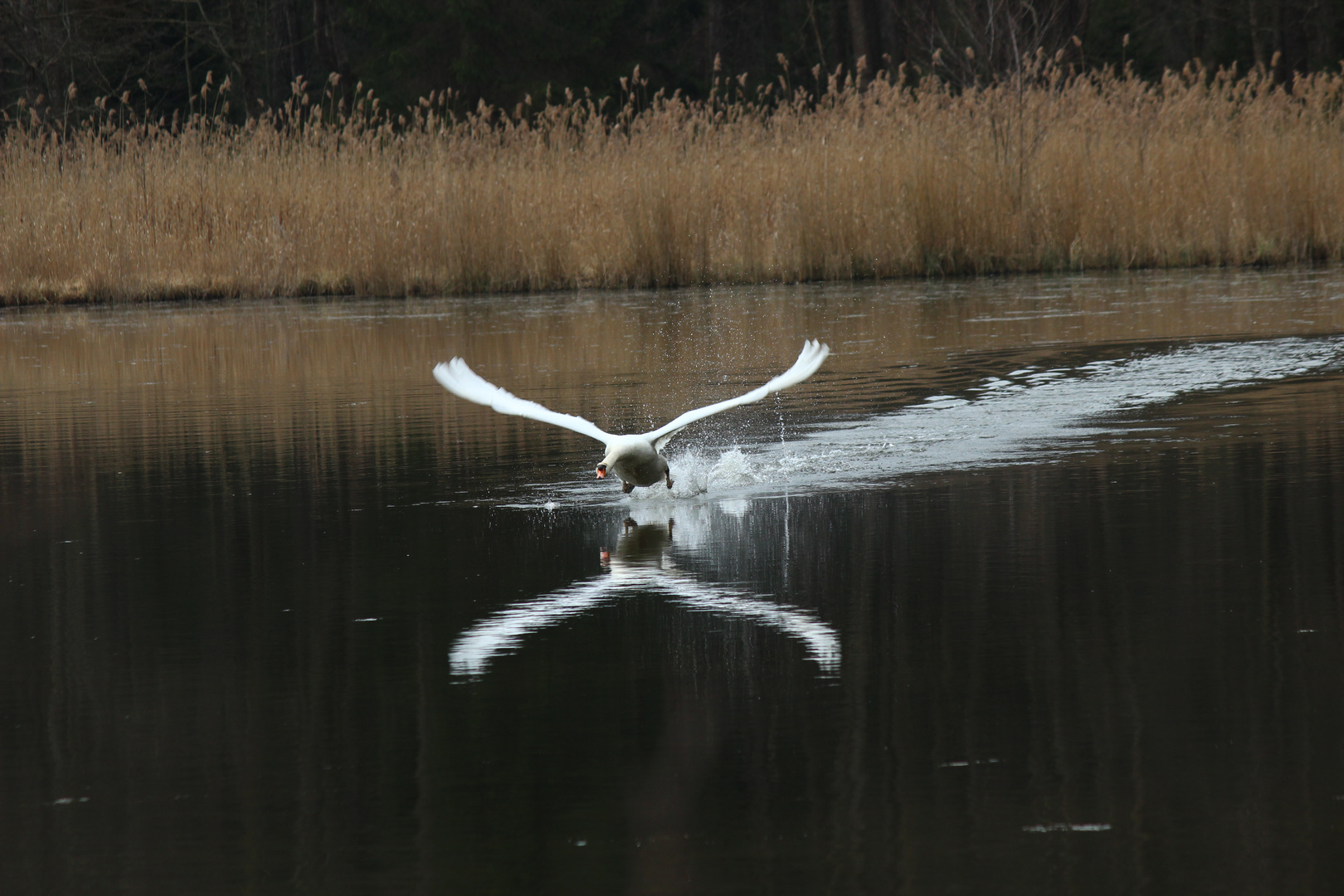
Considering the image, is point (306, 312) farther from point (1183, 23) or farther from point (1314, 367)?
point (1183, 23)

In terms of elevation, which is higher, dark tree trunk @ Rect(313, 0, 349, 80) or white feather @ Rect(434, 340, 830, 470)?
dark tree trunk @ Rect(313, 0, 349, 80)

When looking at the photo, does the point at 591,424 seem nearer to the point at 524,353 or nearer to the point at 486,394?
the point at 486,394

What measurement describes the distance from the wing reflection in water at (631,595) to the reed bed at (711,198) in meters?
10.1

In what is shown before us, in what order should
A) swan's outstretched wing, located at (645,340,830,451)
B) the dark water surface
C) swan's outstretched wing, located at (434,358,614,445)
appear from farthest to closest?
swan's outstretched wing, located at (434,358,614,445) → swan's outstretched wing, located at (645,340,830,451) → the dark water surface

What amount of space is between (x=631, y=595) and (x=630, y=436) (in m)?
1.18

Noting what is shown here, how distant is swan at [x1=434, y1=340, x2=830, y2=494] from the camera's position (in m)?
4.89

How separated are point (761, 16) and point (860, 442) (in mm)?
36275

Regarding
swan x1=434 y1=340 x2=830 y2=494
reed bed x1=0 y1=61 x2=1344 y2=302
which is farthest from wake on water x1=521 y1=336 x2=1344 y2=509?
reed bed x1=0 y1=61 x2=1344 y2=302

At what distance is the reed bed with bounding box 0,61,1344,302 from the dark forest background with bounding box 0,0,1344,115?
12064mm

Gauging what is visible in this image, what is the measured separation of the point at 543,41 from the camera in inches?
1410

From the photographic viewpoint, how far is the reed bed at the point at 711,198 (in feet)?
45.3

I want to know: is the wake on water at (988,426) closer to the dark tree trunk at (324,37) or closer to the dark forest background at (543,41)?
the dark forest background at (543,41)

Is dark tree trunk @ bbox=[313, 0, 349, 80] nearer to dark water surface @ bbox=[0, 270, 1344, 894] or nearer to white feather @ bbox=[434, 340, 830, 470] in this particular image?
dark water surface @ bbox=[0, 270, 1344, 894]

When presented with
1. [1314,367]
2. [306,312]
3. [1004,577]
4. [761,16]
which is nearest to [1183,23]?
[761,16]
